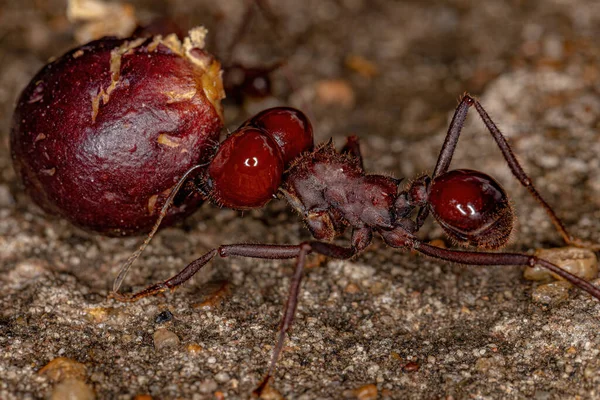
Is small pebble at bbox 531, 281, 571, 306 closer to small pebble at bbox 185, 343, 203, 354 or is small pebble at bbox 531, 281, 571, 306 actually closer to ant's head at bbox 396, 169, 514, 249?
ant's head at bbox 396, 169, 514, 249

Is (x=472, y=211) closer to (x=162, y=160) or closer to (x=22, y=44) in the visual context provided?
(x=162, y=160)

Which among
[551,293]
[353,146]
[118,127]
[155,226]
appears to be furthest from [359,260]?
[118,127]

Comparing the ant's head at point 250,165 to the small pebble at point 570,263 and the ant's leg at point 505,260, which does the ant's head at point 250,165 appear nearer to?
the ant's leg at point 505,260

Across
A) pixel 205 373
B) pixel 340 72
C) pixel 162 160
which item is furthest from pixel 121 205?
pixel 340 72

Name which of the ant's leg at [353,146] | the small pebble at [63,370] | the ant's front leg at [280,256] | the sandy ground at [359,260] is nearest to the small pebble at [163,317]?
the sandy ground at [359,260]

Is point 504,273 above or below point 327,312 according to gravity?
above

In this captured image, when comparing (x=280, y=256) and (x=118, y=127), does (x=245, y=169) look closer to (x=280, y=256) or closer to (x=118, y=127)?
(x=280, y=256)
